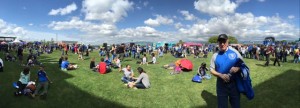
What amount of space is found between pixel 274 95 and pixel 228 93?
7.67 metres

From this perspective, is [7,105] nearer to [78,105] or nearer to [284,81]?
[78,105]

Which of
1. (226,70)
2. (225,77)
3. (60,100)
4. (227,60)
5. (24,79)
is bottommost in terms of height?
(60,100)

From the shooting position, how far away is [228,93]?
5445 millimetres

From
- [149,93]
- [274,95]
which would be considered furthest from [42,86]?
[274,95]

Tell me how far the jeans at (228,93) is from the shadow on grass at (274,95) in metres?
4.96

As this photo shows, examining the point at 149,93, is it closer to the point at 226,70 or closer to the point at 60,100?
the point at 60,100

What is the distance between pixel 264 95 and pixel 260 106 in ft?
5.73

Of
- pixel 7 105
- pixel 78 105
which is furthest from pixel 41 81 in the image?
pixel 78 105

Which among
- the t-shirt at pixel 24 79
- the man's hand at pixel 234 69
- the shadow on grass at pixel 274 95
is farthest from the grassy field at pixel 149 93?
the man's hand at pixel 234 69

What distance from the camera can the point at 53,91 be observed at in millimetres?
12281

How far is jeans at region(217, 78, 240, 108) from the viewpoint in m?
5.38

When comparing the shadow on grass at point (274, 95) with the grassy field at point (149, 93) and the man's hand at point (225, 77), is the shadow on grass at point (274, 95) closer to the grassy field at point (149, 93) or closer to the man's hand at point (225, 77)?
the grassy field at point (149, 93)

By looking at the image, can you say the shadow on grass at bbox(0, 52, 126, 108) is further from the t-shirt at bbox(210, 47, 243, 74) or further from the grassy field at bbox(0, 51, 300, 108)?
the t-shirt at bbox(210, 47, 243, 74)

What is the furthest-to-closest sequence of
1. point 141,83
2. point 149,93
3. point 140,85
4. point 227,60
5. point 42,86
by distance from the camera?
point 141,83, point 140,85, point 149,93, point 42,86, point 227,60
